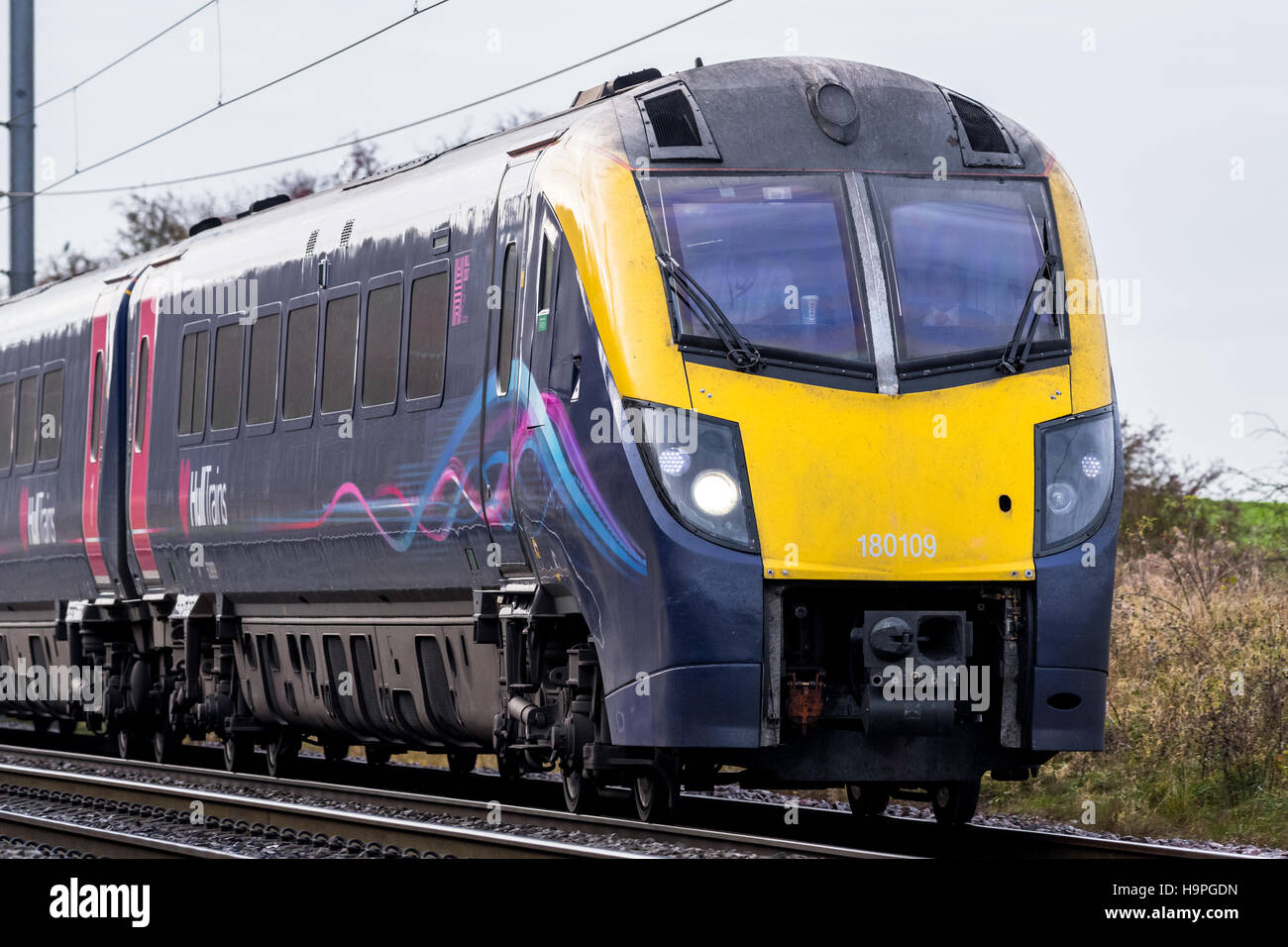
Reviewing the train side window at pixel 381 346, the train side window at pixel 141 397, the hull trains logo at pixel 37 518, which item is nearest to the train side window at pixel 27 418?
the hull trains logo at pixel 37 518

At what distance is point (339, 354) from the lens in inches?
523

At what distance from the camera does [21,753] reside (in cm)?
1878

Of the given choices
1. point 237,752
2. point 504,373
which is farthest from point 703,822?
point 237,752

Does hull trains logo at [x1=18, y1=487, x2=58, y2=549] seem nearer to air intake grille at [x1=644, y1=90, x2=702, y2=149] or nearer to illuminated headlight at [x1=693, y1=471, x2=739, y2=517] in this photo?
air intake grille at [x1=644, y1=90, x2=702, y2=149]

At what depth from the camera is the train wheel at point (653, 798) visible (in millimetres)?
10734

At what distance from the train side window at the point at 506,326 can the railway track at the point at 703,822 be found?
225 centimetres

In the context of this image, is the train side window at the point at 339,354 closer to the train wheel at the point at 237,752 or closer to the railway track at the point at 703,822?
the railway track at the point at 703,822

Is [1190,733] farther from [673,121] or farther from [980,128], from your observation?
[673,121]

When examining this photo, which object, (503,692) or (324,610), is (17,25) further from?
(503,692)

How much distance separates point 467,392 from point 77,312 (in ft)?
25.0

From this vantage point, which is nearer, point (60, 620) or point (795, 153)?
point (795, 153)

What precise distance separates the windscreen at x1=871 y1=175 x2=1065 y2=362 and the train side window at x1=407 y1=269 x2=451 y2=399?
2.81 metres

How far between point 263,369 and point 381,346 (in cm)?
187
